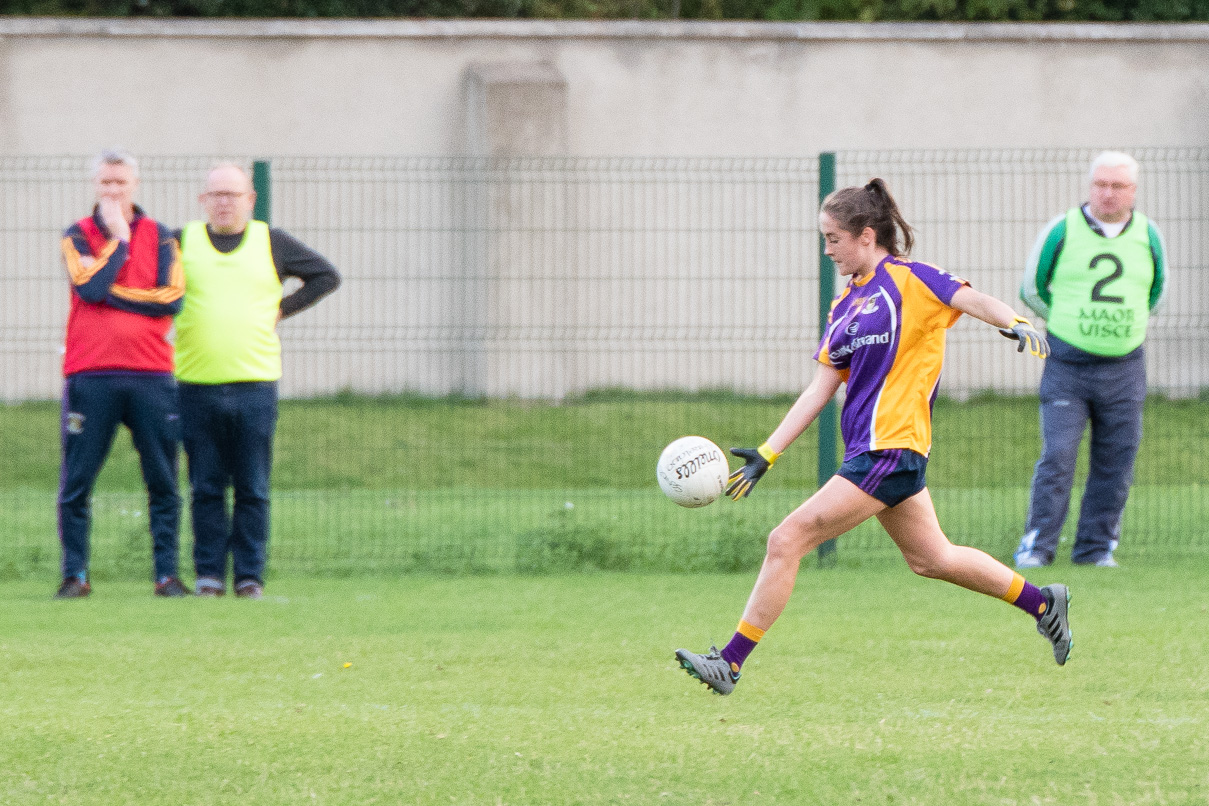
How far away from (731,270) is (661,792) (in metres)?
6.71

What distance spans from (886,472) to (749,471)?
48 cm

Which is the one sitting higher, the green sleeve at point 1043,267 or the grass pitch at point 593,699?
the green sleeve at point 1043,267

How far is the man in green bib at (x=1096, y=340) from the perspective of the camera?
9.39 m

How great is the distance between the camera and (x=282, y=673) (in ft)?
21.2

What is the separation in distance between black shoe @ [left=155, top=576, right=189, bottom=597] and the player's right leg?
12.7ft

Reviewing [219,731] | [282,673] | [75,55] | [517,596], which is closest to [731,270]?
[517,596]

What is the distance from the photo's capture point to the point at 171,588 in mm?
8750

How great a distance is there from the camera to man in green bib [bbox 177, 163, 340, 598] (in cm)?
851

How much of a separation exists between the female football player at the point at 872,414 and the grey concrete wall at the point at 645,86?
45.9ft

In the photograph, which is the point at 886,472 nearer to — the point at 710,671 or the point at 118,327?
the point at 710,671

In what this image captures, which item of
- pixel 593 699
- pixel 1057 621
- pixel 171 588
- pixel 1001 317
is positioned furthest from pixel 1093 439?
pixel 171 588

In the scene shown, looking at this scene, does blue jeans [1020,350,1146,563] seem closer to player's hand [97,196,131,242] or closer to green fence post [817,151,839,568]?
green fence post [817,151,839,568]

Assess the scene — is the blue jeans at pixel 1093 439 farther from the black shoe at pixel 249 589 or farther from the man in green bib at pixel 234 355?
the black shoe at pixel 249 589

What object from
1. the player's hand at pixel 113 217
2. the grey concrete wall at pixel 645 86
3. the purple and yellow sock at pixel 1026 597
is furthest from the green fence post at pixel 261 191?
the grey concrete wall at pixel 645 86
